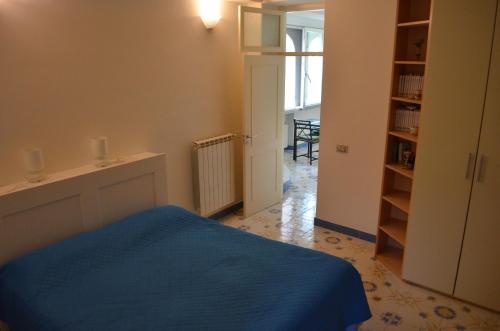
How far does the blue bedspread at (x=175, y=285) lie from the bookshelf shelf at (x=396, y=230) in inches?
42.5

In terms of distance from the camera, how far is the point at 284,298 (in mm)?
1986

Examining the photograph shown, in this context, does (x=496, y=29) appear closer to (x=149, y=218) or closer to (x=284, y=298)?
(x=284, y=298)

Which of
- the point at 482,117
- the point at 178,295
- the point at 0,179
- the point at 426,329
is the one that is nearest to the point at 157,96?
the point at 0,179

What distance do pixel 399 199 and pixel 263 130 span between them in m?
1.73

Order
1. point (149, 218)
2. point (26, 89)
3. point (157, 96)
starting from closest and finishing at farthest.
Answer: point (26, 89), point (149, 218), point (157, 96)

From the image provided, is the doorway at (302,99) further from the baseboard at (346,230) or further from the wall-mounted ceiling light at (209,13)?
the wall-mounted ceiling light at (209,13)

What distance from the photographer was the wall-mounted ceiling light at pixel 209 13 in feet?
12.0

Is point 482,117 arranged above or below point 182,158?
above

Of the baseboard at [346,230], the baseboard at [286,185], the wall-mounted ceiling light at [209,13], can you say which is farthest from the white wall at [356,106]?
the baseboard at [286,185]

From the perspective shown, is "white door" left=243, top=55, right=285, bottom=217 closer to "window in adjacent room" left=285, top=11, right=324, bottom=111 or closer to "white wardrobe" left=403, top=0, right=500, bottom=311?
"white wardrobe" left=403, top=0, right=500, bottom=311

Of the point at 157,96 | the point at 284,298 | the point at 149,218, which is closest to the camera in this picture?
the point at 284,298

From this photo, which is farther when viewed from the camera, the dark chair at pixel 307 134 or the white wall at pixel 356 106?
the dark chair at pixel 307 134

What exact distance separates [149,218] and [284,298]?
4.17ft

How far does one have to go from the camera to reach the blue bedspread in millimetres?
1858
